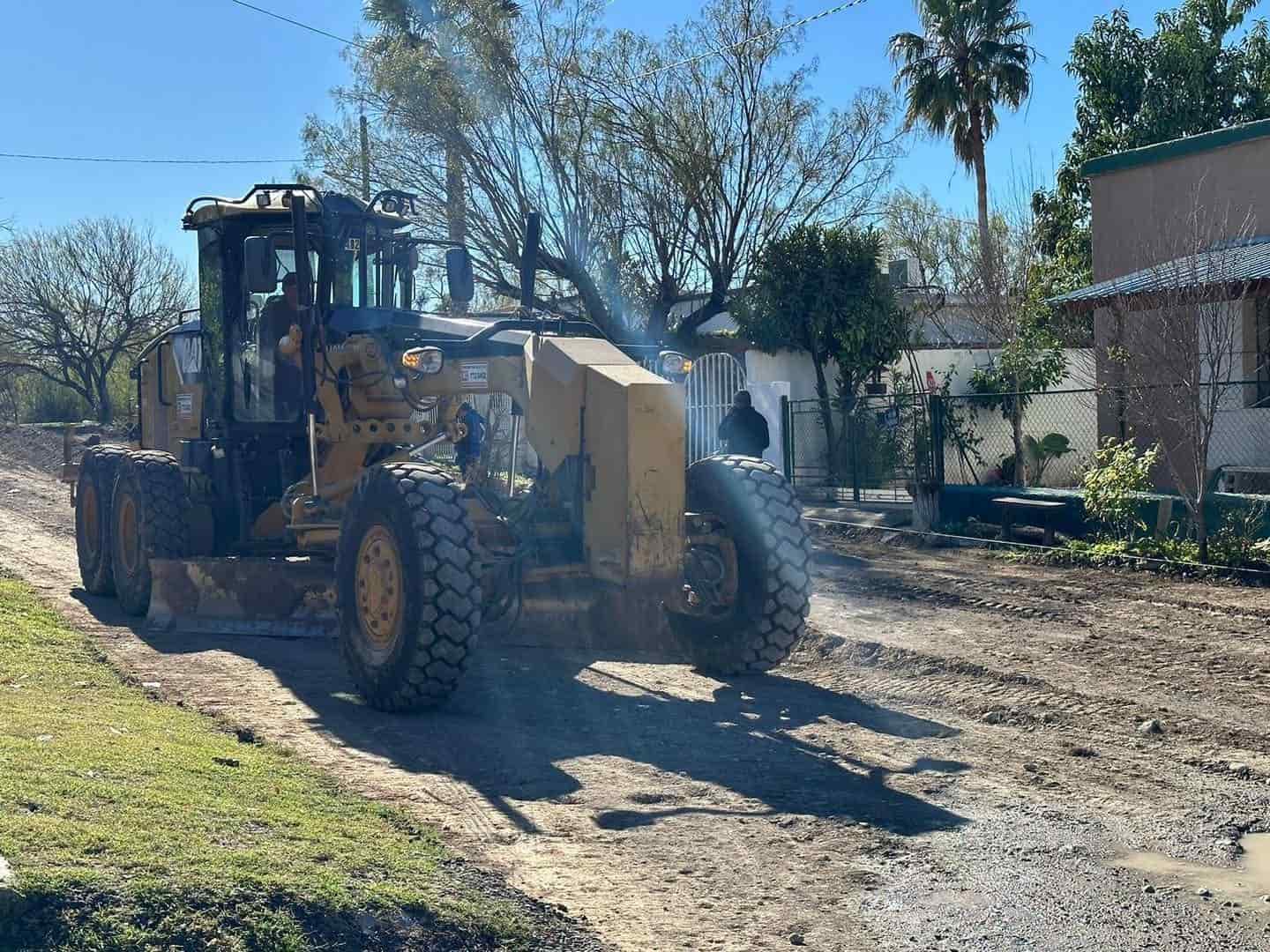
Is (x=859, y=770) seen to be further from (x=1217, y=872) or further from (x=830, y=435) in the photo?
(x=830, y=435)

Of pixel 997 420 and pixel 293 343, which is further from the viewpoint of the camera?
pixel 997 420

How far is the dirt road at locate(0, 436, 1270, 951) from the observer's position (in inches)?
196

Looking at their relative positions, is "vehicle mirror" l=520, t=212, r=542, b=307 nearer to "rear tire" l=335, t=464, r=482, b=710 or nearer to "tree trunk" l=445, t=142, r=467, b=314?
"rear tire" l=335, t=464, r=482, b=710

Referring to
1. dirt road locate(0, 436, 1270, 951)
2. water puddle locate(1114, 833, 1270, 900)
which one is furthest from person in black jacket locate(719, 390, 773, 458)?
water puddle locate(1114, 833, 1270, 900)

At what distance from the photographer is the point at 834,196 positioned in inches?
1056

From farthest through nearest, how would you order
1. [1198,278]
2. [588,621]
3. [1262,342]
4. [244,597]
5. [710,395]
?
1. [710,395]
2. [1262,342]
3. [1198,278]
4. [244,597]
5. [588,621]

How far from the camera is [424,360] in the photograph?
8.48m

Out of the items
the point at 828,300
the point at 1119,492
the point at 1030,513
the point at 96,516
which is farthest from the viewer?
the point at 828,300

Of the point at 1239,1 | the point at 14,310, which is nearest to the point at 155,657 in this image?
the point at 1239,1

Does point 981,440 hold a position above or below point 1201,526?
above

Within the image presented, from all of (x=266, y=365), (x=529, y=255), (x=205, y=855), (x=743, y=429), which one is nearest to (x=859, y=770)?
(x=205, y=855)

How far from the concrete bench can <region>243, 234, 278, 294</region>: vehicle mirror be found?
925cm

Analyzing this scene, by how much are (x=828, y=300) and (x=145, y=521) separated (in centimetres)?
1520

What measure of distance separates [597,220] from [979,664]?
17860 millimetres
